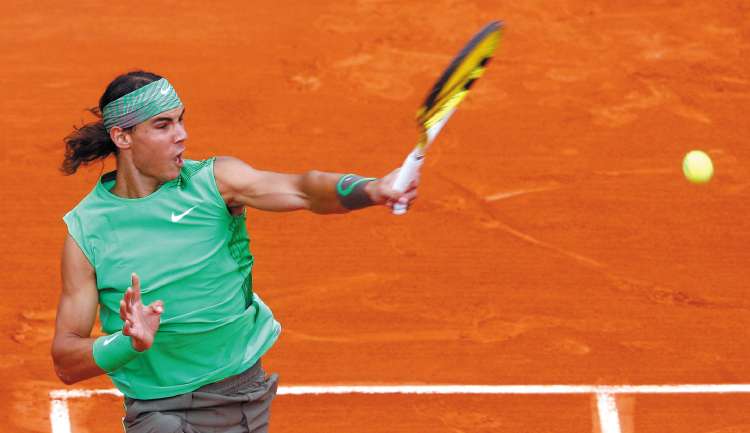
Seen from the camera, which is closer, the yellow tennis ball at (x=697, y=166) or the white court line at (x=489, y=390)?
the white court line at (x=489, y=390)

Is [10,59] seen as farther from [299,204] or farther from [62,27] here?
[299,204]

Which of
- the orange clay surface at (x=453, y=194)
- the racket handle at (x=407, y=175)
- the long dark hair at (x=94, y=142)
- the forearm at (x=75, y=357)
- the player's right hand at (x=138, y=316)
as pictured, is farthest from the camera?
the orange clay surface at (x=453, y=194)

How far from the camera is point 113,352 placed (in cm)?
Answer: 453

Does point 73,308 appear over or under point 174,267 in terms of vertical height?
under

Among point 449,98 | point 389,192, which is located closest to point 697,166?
point 449,98

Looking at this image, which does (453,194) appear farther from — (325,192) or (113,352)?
(113,352)

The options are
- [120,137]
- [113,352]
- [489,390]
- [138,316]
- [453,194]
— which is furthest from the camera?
[453,194]

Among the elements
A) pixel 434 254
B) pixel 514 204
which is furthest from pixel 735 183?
pixel 434 254

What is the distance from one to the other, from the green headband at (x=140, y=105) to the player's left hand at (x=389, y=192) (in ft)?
2.91

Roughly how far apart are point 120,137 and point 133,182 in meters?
0.18

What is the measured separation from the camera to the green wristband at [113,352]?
14.7 ft

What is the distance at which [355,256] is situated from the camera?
320 inches

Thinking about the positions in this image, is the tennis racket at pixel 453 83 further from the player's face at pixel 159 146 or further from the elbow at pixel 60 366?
the elbow at pixel 60 366

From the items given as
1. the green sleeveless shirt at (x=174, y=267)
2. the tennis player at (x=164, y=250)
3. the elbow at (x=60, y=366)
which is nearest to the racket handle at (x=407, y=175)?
the tennis player at (x=164, y=250)
